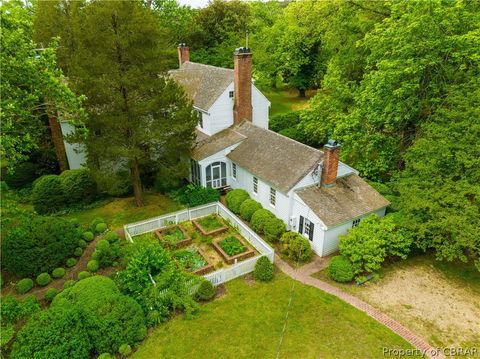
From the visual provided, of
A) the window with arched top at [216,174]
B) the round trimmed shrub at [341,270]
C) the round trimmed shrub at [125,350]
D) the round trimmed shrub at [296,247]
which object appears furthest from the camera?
the window with arched top at [216,174]

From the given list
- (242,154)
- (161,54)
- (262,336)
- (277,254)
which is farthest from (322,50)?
(262,336)

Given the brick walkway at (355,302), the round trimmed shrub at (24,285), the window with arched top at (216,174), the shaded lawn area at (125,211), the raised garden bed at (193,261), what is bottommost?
the brick walkway at (355,302)

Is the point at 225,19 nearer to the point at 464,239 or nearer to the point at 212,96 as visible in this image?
the point at 212,96

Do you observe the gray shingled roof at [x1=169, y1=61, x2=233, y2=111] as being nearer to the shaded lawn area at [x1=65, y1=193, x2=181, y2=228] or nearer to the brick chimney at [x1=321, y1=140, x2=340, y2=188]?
the shaded lawn area at [x1=65, y1=193, x2=181, y2=228]

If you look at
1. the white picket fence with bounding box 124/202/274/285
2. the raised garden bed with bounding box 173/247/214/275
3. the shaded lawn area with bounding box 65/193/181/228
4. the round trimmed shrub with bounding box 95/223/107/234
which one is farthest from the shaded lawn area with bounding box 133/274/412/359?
the shaded lawn area with bounding box 65/193/181/228

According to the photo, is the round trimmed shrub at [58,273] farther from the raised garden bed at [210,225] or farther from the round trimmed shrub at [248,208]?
the round trimmed shrub at [248,208]

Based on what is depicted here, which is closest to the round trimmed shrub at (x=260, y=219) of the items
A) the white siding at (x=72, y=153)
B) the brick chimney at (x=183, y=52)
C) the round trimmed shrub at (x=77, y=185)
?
the round trimmed shrub at (x=77, y=185)

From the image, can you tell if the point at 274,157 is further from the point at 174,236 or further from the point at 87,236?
the point at 87,236
